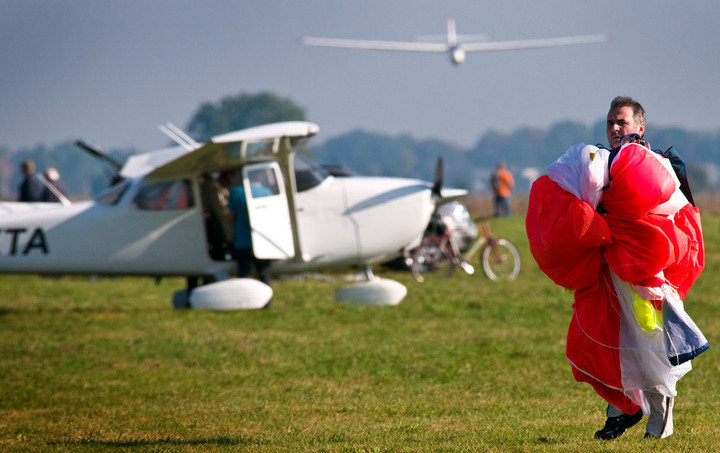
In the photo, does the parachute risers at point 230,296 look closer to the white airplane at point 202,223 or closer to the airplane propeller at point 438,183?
the white airplane at point 202,223

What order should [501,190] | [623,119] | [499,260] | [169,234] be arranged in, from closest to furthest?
[623,119], [169,234], [499,260], [501,190]

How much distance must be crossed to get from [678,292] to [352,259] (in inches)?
313

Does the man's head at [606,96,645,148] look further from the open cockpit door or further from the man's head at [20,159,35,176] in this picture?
the man's head at [20,159,35,176]

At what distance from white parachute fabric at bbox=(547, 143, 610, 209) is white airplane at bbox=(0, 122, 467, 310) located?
744 centimetres

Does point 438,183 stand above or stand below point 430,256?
above

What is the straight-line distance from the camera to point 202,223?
512 inches

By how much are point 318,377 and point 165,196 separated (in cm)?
486

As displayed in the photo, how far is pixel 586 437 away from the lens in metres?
5.78

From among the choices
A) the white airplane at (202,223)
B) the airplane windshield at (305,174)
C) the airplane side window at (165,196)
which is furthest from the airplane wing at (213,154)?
the airplane windshield at (305,174)

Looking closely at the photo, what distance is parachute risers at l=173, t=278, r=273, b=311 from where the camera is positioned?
1133 centimetres

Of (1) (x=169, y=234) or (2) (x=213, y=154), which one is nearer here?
(2) (x=213, y=154)

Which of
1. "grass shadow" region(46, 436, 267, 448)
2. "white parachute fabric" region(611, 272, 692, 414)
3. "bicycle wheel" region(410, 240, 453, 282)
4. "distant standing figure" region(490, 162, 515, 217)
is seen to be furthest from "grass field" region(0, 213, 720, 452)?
"distant standing figure" region(490, 162, 515, 217)

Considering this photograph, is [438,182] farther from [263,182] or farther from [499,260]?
[499,260]

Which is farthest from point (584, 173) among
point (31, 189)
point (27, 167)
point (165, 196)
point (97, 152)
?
point (27, 167)
